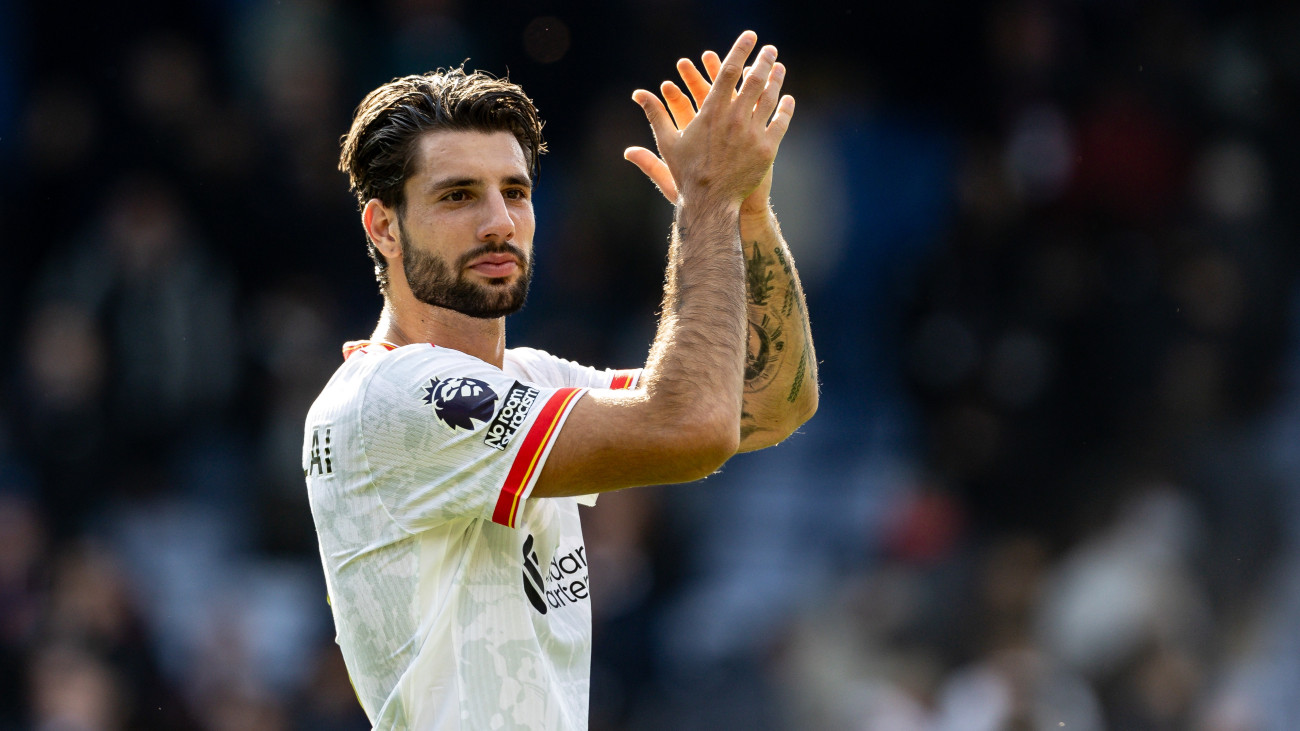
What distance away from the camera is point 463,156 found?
350 cm

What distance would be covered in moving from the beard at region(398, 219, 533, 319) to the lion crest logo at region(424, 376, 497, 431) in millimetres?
354

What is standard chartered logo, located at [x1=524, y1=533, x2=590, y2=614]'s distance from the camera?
3.31 m

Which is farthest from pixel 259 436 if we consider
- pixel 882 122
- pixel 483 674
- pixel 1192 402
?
pixel 483 674

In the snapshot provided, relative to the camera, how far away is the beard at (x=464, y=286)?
134 inches

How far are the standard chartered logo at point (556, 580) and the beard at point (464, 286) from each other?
1.82ft

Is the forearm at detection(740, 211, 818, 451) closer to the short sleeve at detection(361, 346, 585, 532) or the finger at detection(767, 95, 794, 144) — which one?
the finger at detection(767, 95, 794, 144)

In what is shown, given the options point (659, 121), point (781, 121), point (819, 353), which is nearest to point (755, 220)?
point (781, 121)

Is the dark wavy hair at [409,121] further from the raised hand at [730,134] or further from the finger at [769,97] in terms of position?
the finger at [769,97]

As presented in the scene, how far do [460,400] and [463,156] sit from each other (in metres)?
0.72

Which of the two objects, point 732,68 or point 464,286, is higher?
point 732,68

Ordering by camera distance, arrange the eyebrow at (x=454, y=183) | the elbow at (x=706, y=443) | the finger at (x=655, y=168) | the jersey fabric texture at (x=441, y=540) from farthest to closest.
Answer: the finger at (x=655, y=168)
the eyebrow at (x=454, y=183)
the jersey fabric texture at (x=441, y=540)
the elbow at (x=706, y=443)

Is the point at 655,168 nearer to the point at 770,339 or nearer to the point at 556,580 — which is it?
the point at 770,339

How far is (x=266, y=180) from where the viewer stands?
9844 mm

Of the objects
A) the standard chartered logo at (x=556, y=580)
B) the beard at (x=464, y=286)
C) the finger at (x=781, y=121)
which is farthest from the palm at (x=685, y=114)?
the standard chartered logo at (x=556, y=580)
